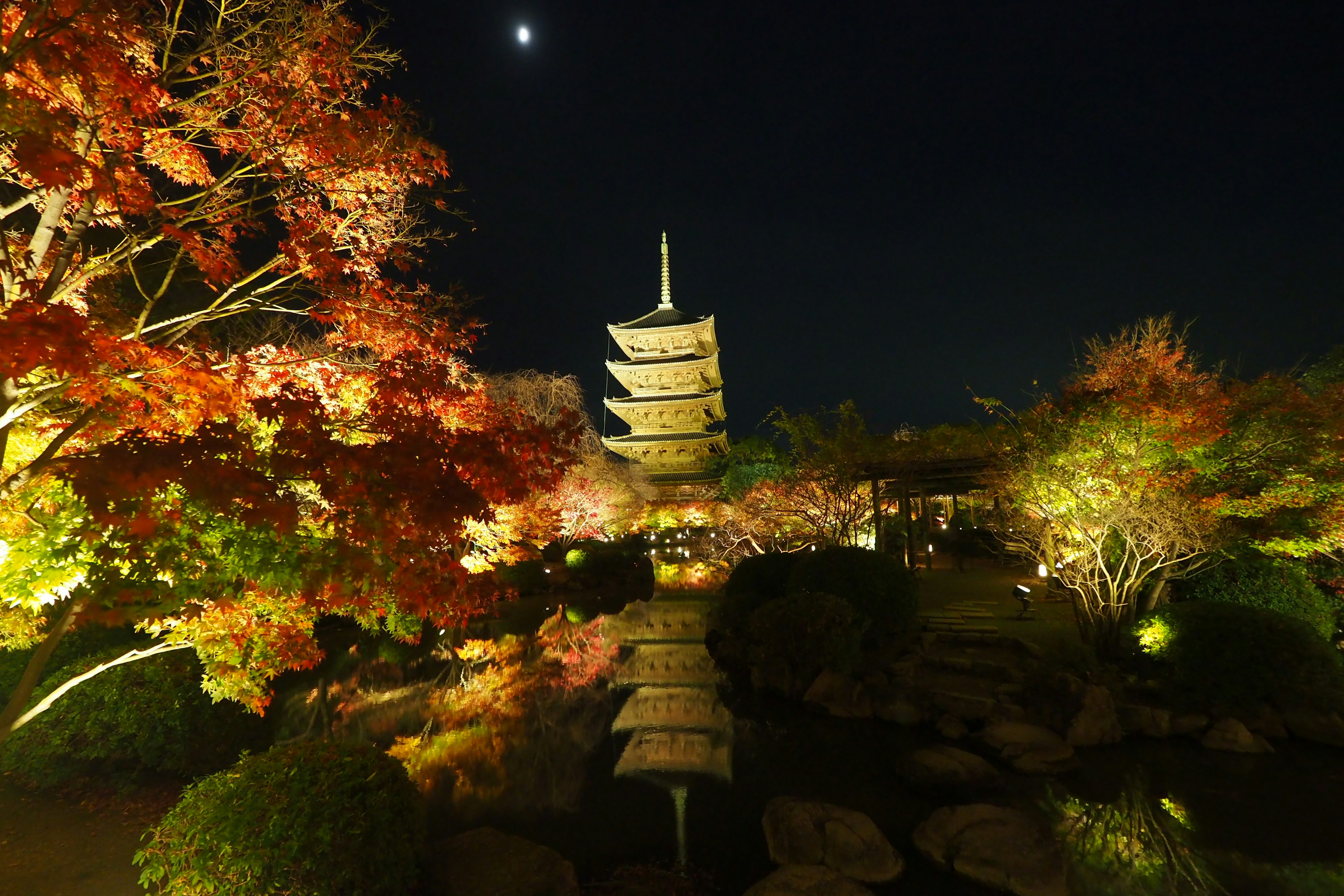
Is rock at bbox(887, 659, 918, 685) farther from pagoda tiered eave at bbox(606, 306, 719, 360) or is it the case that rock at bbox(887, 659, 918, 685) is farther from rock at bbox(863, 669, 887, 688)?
pagoda tiered eave at bbox(606, 306, 719, 360)

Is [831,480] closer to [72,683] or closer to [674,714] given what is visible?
[674,714]

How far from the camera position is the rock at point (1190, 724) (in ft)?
21.8

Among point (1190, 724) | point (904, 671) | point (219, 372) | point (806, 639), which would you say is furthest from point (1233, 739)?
point (219, 372)

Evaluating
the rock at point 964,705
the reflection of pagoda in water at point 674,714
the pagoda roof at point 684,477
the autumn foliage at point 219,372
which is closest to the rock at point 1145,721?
the rock at point 964,705

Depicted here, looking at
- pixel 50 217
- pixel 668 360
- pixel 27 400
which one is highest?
pixel 668 360

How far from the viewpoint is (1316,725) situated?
6.41 m

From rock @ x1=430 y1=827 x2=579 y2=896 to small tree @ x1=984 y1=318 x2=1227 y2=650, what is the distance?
8.21 meters

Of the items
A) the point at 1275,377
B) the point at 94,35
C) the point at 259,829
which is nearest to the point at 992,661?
the point at 1275,377

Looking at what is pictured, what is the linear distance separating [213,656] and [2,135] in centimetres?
335

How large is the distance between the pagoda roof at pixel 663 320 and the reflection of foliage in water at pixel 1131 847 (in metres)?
29.4

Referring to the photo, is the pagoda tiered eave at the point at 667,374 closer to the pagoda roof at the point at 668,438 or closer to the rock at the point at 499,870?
the pagoda roof at the point at 668,438

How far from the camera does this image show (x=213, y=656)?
396 centimetres

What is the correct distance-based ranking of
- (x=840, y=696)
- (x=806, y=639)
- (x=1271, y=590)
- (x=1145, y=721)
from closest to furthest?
(x=1145, y=721)
(x=1271, y=590)
(x=840, y=696)
(x=806, y=639)

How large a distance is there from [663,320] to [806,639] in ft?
94.4
